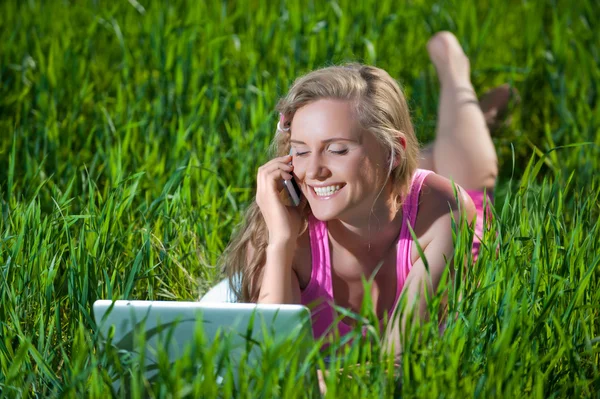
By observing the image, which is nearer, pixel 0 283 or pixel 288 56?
pixel 0 283

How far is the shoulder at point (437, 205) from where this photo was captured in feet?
6.97

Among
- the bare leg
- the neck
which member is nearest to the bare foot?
the bare leg

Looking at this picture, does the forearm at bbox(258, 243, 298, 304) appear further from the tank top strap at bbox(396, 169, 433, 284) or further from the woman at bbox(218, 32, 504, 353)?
the tank top strap at bbox(396, 169, 433, 284)

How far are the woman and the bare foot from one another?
3.57 ft

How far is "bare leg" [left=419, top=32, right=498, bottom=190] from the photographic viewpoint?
2934mm

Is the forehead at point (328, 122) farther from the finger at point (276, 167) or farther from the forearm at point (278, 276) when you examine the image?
the forearm at point (278, 276)

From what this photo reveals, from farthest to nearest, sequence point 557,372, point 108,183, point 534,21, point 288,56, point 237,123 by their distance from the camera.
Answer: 1. point 534,21
2. point 288,56
3. point 237,123
4. point 108,183
5. point 557,372

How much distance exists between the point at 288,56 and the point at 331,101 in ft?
4.99

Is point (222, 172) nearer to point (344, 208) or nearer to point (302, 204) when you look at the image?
Answer: point (302, 204)

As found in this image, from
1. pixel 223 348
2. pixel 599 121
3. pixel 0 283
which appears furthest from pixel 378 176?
pixel 599 121

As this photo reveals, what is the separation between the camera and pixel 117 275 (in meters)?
2.12

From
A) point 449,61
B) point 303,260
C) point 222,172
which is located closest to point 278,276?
point 303,260

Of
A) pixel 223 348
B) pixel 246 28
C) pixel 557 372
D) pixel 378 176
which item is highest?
pixel 246 28

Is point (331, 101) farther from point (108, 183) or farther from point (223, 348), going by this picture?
point (108, 183)
